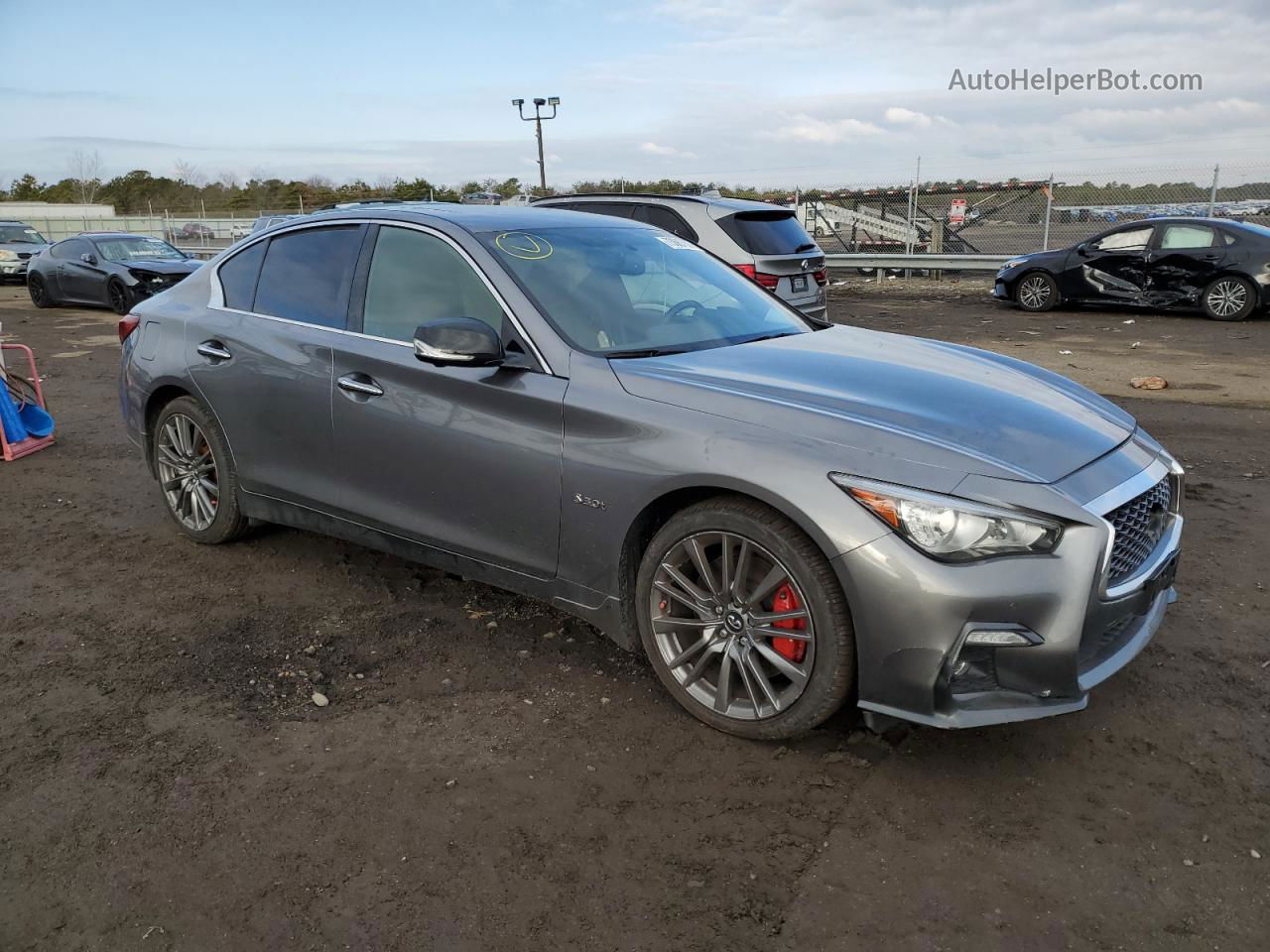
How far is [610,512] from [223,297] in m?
2.64

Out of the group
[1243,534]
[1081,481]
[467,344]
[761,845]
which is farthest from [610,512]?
[1243,534]

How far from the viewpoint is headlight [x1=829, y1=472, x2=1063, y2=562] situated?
2820 millimetres

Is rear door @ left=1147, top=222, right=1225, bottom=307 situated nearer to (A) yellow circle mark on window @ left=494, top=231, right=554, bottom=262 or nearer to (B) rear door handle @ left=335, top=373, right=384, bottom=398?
(A) yellow circle mark on window @ left=494, top=231, right=554, bottom=262

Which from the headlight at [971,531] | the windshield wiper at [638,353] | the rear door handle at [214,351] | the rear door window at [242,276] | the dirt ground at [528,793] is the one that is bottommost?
the dirt ground at [528,793]

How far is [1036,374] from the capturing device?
4109 millimetres

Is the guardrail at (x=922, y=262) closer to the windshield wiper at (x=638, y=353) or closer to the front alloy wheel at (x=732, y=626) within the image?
the windshield wiper at (x=638, y=353)

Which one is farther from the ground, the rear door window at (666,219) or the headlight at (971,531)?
the rear door window at (666,219)

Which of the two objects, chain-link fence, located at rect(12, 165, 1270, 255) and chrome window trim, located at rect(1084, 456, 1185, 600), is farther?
chain-link fence, located at rect(12, 165, 1270, 255)

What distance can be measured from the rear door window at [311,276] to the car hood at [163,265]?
1256cm

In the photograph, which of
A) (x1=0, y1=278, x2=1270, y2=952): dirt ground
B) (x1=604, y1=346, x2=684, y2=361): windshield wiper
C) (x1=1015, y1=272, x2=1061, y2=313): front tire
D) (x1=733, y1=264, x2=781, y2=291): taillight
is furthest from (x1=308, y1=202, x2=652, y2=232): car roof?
(x1=1015, y1=272, x2=1061, y2=313): front tire

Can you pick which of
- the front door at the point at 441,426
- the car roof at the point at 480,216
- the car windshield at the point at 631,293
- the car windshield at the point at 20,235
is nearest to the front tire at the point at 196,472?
the front door at the point at 441,426

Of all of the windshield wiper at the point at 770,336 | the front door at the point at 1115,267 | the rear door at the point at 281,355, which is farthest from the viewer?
the front door at the point at 1115,267

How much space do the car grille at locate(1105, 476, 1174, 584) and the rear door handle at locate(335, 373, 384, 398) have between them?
2683 millimetres

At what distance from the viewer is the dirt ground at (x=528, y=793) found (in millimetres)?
2506
